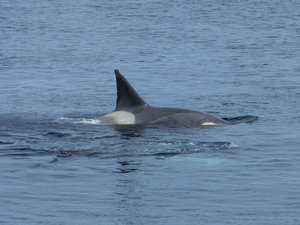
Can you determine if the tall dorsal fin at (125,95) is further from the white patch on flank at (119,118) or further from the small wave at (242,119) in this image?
the small wave at (242,119)

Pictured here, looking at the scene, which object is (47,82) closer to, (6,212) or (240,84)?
(240,84)

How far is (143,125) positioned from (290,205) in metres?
7.25

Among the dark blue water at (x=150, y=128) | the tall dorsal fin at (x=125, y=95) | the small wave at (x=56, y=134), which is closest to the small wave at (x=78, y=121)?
the dark blue water at (x=150, y=128)

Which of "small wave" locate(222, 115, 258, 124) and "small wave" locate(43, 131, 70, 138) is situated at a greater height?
"small wave" locate(43, 131, 70, 138)

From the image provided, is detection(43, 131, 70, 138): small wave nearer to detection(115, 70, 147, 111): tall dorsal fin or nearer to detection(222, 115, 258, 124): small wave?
detection(115, 70, 147, 111): tall dorsal fin

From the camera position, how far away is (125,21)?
4859 centimetres

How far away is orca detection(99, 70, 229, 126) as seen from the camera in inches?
858

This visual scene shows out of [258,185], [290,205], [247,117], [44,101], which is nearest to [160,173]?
[258,185]

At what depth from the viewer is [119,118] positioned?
870 inches

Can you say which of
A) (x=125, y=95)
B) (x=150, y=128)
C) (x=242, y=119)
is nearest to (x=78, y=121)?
(x=125, y=95)

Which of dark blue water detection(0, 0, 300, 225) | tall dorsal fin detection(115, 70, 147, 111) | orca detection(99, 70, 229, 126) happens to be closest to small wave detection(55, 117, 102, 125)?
dark blue water detection(0, 0, 300, 225)

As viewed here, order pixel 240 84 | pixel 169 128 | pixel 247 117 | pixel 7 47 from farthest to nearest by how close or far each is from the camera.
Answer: pixel 7 47 < pixel 240 84 < pixel 247 117 < pixel 169 128

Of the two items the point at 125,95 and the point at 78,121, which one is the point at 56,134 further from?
the point at 125,95

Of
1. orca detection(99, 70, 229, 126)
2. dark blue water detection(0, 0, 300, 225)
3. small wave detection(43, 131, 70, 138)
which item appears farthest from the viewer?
orca detection(99, 70, 229, 126)
